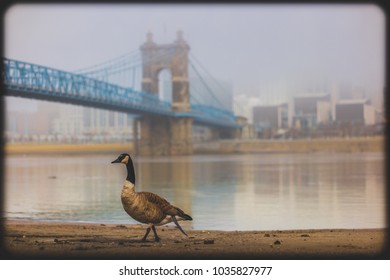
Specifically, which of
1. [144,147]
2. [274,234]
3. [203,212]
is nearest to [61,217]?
[203,212]

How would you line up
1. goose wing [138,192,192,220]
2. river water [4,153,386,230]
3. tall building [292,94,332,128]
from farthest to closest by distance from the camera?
tall building [292,94,332,128], river water [4,153,386,230], goose wing [138,192,192,220]

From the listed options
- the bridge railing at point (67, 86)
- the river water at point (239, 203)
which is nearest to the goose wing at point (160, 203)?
the river water at point (239, 203)

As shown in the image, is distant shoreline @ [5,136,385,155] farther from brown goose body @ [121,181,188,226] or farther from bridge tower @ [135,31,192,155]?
brown goose body @ [121,181,188,226]

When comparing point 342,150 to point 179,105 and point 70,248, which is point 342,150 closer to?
point 179,105

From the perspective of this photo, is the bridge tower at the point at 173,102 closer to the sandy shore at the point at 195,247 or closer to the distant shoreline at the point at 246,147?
the distant shoreline at the point at 246,147

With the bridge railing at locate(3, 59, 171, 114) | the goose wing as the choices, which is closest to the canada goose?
the goose wing

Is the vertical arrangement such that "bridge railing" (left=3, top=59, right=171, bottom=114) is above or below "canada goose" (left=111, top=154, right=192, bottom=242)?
above
